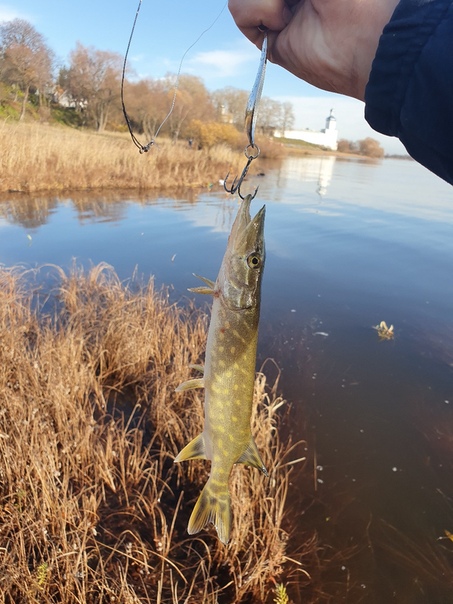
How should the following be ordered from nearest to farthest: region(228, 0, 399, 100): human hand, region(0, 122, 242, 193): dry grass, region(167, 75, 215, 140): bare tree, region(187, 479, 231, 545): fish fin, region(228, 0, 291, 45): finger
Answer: region(228, 0, 399, 100): human hand, region(228, 0, 291, 45): finger, region(187, 479, 231, 545): fish fin, region(0, 122, 242, 193): dry grass, region(167, 75, 215, 140): bare tree

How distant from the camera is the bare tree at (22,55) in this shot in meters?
26.3

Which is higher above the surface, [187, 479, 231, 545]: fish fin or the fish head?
the fish head

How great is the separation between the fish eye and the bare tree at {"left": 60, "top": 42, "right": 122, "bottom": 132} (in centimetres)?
2827

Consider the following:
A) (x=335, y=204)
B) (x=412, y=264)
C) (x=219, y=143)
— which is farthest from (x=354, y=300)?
(x=219, y=143)

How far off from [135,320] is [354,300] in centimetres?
528

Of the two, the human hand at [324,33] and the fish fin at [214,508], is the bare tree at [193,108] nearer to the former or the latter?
the human hand at [324,33]

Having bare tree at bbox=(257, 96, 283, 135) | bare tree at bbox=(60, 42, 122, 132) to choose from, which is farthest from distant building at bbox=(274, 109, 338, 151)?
bare tree at bbox=(60, 42, 122, 132)

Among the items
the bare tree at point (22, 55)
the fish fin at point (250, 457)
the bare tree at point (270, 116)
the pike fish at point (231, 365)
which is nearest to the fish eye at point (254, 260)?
the pike fish at point (231, 365)

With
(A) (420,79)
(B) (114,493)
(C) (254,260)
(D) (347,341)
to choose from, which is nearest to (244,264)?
(C) (254,260)

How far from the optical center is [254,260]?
68.5 inches

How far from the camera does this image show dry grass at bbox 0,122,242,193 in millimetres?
16531

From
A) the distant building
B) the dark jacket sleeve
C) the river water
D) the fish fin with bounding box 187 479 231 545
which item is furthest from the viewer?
the distant building

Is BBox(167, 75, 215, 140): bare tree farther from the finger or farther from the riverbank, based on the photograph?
the finger

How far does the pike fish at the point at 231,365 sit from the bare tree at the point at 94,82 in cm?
2824
